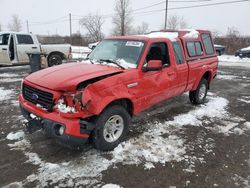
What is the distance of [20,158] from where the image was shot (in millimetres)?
3949

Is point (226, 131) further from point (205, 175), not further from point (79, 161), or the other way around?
point (79, 161)

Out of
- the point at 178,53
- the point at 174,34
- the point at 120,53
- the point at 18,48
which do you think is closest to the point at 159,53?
the point at 178,53

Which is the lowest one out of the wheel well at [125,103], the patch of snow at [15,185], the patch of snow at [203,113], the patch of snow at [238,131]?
the patch of snow at [15,185]

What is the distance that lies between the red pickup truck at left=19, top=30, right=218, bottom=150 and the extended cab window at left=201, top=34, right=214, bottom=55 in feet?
4.32

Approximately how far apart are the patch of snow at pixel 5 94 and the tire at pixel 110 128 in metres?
4.66

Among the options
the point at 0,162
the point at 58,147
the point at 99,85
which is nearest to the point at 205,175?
the point at 99,85

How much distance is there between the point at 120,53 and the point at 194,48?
252 cm

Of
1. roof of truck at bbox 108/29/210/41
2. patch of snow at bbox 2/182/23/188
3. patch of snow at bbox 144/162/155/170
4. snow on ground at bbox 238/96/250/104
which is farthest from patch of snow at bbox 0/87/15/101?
snow on ground at bbox 238/96/250/104

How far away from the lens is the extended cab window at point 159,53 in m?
4.99

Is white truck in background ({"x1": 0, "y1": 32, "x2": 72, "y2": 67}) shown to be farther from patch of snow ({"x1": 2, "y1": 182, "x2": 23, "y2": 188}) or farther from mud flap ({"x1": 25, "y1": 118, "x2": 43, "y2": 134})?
patch of snow ({"x1": 2, "y1": 182, "x2": 23, "y2": 188})

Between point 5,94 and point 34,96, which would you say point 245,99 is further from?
point 5,94

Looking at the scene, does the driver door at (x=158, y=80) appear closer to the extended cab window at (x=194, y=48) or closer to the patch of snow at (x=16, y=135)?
the extended cab window at (x=194, y=48)

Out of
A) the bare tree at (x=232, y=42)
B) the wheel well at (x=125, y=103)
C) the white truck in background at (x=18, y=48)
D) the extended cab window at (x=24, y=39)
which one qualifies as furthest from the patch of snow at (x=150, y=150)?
the bare tree at (x=232, y=42)

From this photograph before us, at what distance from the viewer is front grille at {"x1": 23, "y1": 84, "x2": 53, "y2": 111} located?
12.3ft
